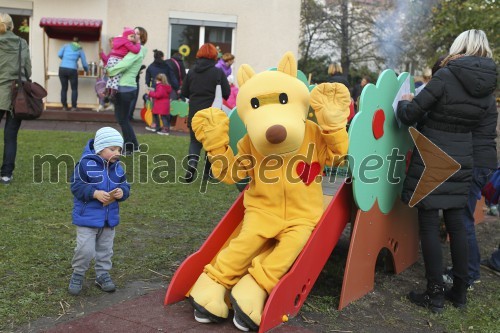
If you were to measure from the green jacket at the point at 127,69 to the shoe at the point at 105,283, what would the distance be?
4.82 meters

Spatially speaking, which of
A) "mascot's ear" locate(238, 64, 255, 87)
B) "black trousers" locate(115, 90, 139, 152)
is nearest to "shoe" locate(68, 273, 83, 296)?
"mascot's ear" locate(238, 64, 255, 87)

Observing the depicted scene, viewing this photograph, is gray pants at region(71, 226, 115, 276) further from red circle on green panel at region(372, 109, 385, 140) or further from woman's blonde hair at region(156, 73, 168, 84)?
woman's blonde hair at region(156, 73, 168, 84)

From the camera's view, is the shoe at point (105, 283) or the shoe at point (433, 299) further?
the shoe at point (433, 299)

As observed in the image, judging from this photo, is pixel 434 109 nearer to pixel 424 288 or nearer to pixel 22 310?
pixel 424 288

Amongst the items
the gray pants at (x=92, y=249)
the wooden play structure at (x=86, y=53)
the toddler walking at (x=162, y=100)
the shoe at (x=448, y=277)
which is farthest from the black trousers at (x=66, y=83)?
the shoe at (x=448, y=277)

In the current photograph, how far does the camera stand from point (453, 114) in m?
4.02

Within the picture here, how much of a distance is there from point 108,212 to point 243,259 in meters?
0.89

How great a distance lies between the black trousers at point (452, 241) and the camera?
411 centimetres

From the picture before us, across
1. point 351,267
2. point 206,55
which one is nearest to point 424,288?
point 351,267

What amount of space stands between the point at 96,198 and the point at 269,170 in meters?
1.08

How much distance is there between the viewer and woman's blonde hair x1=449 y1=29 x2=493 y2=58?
4.03m

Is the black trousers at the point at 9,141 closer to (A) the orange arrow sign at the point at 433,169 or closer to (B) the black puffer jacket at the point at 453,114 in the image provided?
(B) the black puffer jacket at the point at 453,114

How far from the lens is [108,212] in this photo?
3770 millimetres

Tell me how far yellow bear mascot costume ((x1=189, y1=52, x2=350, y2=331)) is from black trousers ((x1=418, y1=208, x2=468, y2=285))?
0.81 metres
